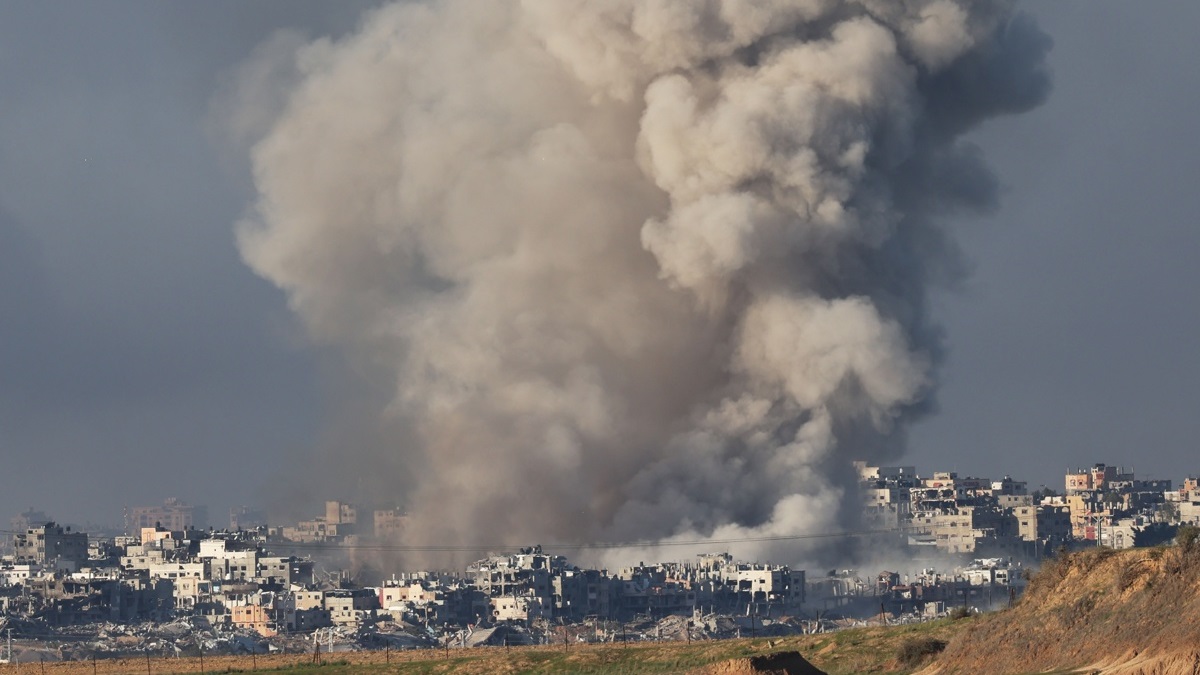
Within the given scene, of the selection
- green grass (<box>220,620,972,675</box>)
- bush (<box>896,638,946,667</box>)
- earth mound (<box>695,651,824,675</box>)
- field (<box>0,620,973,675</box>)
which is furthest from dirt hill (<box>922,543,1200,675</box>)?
field (<box>0,620,973,675</box>)

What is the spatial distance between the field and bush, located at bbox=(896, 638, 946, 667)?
162mm

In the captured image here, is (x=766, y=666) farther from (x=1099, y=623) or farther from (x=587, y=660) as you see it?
(x=587, y=660)

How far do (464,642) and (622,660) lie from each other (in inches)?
1149

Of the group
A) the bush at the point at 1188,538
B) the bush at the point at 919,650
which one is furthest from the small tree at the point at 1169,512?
the bush at the point at 1188,538

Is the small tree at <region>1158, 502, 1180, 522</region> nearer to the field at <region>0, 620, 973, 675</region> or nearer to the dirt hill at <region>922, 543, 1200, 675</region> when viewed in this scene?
the field at <region>0, 620, 973, 675</region>

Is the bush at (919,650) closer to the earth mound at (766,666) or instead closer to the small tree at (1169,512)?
the earth mound at (766,666)

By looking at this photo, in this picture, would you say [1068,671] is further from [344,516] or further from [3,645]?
[344,516]

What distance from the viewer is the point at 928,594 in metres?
97.4

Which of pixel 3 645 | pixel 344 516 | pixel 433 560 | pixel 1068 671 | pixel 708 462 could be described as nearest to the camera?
pixel 1068 671

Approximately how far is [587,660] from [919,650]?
13.8m

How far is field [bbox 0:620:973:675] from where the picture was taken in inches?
1753

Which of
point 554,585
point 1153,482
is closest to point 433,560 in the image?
point 554,585

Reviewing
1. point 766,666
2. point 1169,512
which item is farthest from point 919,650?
point 1169,512

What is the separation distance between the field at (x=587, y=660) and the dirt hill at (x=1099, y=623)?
3702 millimetres
